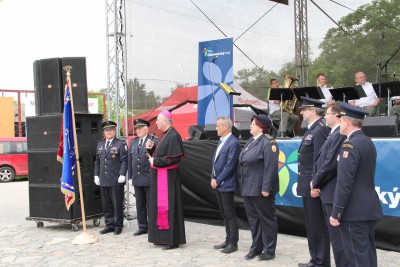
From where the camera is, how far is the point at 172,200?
19.7 ft

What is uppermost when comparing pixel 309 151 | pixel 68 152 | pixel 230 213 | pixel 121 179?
pixel 309 151

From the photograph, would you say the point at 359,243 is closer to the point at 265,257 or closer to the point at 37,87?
the point at 265,257

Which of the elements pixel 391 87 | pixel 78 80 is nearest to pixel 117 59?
pixel 78 80

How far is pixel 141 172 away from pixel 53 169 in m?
1.63

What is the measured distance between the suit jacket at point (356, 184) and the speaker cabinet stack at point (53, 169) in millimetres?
4844

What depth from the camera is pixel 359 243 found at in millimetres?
3523

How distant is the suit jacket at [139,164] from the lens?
6.77 meters

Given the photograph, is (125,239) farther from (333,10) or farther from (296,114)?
(333,10)

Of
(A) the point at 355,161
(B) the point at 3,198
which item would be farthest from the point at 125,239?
(B) the point at 3,198

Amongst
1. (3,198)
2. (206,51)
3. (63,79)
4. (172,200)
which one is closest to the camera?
(172,200)

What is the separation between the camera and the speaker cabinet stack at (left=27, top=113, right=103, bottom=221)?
732 cm

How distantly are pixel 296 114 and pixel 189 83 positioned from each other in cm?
299

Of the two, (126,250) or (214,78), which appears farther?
(214,78)

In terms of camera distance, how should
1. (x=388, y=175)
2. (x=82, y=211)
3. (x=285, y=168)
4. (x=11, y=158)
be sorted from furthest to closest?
1. (x=11, y=158)
2. (x=82, y=211)
3. (x=285, y=168)
4. (x=388, y=175)
